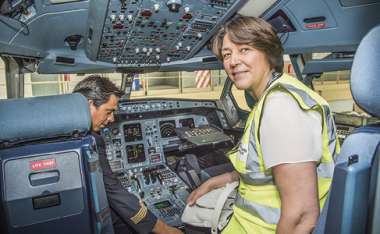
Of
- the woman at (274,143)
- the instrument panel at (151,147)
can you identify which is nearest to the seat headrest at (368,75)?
the woman at (274,143)

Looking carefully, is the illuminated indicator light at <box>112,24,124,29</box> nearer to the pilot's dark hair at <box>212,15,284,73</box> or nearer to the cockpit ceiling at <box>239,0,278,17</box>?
the cockpit ceiling at <box>239,0,278,17</box>

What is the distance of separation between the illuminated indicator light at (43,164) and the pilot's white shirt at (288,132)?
33.3 inches

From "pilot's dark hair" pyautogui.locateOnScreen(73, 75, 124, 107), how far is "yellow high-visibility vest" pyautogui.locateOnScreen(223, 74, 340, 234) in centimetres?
138

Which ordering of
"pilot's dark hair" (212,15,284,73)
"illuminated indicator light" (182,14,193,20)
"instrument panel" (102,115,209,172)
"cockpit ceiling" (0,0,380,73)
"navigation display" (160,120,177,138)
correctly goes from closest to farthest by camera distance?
"pilot's dark hair" (212,15,284,73), "cockpit ceiling" (0,0,380,73), "illuminated indicator light" (182,14,193,20), "instrument panel" (102,115,209,172), "navigation display" (160,120,177,138)

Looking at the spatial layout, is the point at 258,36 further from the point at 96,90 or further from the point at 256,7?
the point at 256,7

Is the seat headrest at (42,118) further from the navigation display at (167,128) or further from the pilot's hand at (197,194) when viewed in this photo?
the navigation display at (167,128)

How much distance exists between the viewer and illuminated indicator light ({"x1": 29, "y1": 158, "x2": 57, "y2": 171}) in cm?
121

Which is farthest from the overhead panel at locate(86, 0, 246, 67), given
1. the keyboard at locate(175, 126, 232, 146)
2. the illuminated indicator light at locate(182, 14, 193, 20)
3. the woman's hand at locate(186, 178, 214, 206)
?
the woman's hand at locate(186, 178, 214, 206)

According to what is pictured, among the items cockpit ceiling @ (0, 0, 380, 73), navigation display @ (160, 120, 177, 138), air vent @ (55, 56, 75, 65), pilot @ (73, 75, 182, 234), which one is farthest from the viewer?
navigation display @ (160, 120, 177, 138)

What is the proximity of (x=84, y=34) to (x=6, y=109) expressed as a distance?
1.64m

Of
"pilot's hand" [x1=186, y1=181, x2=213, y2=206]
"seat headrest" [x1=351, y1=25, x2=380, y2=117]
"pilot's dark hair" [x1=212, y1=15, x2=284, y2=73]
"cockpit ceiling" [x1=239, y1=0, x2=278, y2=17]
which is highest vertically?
"cockpit ceiling" [x1=239, y1=0, x2=278, y2=17]

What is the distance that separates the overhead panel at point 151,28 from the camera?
236 centimetres

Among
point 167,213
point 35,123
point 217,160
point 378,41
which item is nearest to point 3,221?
point 35,123

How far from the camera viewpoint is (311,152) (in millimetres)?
885
